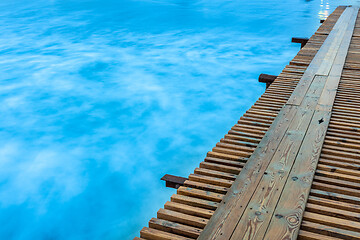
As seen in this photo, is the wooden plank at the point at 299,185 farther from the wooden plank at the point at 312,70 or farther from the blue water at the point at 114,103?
the blue water at the point at 114,103

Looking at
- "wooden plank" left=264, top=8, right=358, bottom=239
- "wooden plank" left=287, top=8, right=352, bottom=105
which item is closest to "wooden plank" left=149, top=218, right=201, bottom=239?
"wooden plank" left=264, top=8, right=358, bottom=239

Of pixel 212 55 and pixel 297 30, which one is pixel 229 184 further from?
pixel 297 30

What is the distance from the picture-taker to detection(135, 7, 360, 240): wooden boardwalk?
6.09 feet

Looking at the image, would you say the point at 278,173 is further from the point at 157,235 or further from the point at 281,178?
the point at 157,235

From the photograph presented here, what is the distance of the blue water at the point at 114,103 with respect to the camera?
4.32 meters

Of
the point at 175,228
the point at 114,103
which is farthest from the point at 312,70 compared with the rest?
the point at 114,103

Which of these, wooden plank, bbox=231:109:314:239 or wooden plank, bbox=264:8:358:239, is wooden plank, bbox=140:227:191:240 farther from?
wooden plank, bbox=264:8:358:239

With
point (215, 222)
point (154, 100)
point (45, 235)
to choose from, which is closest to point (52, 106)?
point (154, 100)

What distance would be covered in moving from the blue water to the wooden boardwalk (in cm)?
183

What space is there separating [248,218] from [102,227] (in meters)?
2.45

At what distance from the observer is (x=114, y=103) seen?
7.09m

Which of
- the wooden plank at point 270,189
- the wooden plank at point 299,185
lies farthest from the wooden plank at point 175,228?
the wooden plank at point 299,185

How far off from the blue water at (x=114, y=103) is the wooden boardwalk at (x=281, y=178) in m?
1.83

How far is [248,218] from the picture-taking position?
1882 mm
